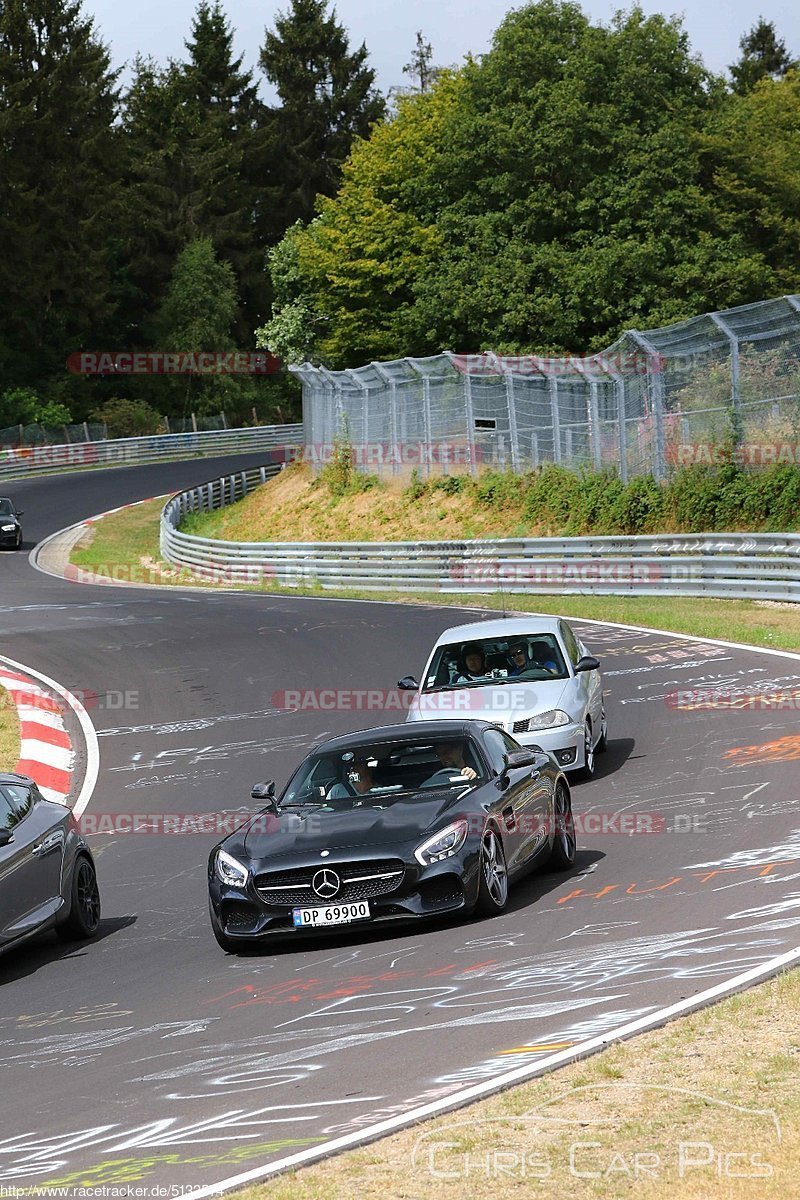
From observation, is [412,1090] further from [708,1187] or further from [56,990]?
[56,990]

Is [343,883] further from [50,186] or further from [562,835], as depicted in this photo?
[50,186]

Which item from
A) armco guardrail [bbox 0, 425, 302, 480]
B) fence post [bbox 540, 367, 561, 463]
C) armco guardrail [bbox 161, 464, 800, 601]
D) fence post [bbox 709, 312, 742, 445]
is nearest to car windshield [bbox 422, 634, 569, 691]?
armco guardrail [bbox 161, 464, 800, 601]

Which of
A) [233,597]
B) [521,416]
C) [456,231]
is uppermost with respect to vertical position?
[456,231]

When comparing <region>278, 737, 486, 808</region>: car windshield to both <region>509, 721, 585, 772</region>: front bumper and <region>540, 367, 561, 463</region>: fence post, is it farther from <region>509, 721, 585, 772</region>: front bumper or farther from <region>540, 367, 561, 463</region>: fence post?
<region>540, 367, 561, 463</region>: fence post

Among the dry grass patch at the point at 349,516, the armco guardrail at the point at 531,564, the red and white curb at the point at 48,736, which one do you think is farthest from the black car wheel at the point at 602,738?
the dry grass patch at the point at 349,516

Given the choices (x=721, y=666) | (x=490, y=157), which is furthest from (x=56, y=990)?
(x=490, y=157)

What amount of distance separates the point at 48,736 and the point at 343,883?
445 inches

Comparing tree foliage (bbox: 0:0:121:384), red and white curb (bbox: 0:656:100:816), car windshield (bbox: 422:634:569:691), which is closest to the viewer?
car windshield (bbox: 422:634:569:691)

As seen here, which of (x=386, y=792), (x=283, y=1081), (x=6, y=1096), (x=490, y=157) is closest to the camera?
(x=283, y=1081)

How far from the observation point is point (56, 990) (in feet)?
31.3

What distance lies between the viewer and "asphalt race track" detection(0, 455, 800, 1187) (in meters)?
6.31

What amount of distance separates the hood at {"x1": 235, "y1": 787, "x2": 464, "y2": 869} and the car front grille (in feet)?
0.37

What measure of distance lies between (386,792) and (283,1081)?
411 cm

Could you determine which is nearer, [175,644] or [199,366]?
[175,644]
